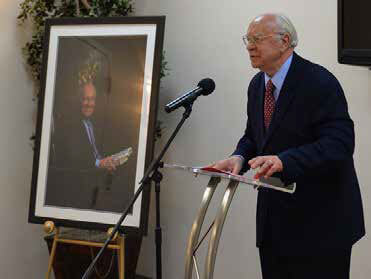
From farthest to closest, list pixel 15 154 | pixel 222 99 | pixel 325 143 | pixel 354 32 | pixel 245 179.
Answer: pixel 15 154, pixel 222 99, pixel 354 32, pixel 325 143, pixel 245 179

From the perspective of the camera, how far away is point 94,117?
2.98 metres

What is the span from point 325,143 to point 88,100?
168 centimetres

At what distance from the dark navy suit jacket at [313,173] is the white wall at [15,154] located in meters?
2.09

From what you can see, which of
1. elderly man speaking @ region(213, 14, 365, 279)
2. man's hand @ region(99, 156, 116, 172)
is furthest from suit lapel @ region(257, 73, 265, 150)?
man's hand @ region(99, 156, 116, 172)

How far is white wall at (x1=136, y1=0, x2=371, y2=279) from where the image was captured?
9.01 feet

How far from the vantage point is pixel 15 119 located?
3.44m

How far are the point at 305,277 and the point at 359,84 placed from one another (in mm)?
1303

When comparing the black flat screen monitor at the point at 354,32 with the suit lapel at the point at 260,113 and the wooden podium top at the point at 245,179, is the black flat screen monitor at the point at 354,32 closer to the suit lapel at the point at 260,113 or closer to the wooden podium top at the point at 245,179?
the suit lapel at the point at 260,113

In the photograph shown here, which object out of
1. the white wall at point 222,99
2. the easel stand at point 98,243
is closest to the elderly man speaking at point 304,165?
the white wall at point 222,99

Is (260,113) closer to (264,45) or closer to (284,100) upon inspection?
(284,100)

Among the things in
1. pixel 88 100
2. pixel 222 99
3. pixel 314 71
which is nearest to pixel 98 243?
pixel 88 100

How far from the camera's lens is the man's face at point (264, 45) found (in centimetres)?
185

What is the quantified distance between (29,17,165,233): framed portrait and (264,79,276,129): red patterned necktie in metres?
1.03

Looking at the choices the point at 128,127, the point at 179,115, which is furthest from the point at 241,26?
the point at 128,127
